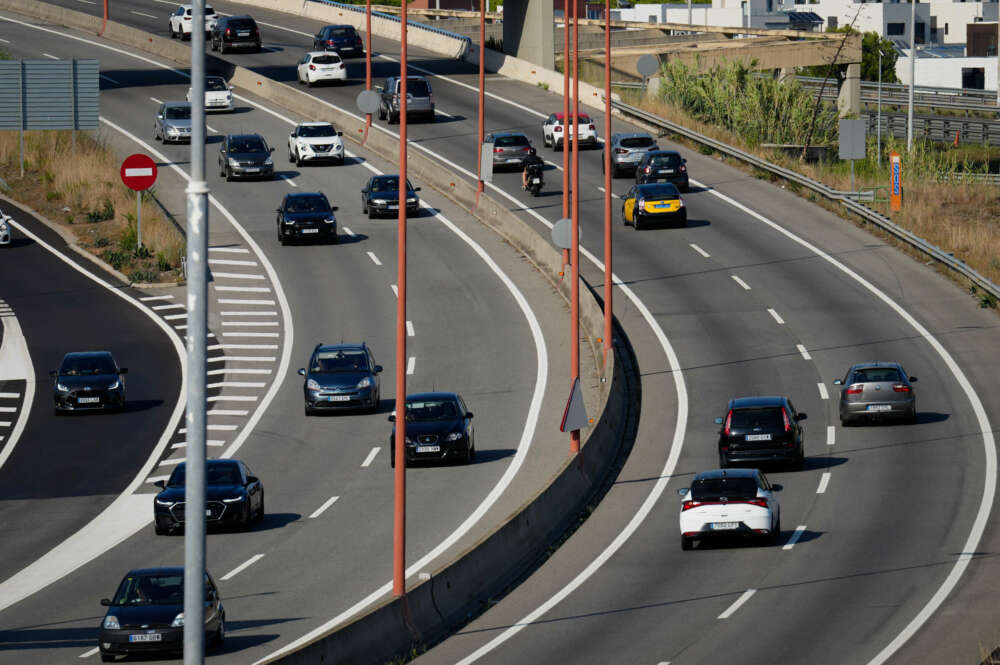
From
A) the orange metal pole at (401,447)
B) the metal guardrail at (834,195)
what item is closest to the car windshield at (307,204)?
the metal guardrail at (834,195)

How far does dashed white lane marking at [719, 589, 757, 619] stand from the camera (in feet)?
81.3

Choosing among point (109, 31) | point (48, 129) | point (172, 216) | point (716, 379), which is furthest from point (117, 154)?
point (716, 379)

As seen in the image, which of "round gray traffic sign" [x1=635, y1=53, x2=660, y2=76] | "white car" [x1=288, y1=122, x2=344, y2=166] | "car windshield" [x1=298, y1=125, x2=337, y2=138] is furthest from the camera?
"round gray traffic sign" [x1=635, y1=53, x2=660, y2=76]

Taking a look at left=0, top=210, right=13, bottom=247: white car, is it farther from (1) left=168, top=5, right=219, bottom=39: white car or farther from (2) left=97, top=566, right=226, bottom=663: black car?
(2) left=97, top=566, right=226, bottom=663: black car

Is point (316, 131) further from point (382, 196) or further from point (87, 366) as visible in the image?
point (87, 366)

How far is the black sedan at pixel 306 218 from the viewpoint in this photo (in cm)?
5756

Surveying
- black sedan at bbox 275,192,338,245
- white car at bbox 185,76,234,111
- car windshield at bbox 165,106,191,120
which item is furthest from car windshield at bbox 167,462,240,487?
white car at bbox 185,76,234,111

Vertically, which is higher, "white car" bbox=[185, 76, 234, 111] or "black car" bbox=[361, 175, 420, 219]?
"white car" bbox=[185, 76, 234, 111]

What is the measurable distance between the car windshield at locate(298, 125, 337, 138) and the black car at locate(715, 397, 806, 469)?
3716 centimetres

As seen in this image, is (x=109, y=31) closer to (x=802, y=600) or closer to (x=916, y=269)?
(x=916, y=269)

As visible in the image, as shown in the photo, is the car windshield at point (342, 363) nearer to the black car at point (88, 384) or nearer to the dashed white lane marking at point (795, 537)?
the black car at point (88, 384)

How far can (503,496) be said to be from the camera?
33.7 metres

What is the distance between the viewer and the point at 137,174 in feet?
194

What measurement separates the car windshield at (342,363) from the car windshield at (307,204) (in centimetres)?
1756
